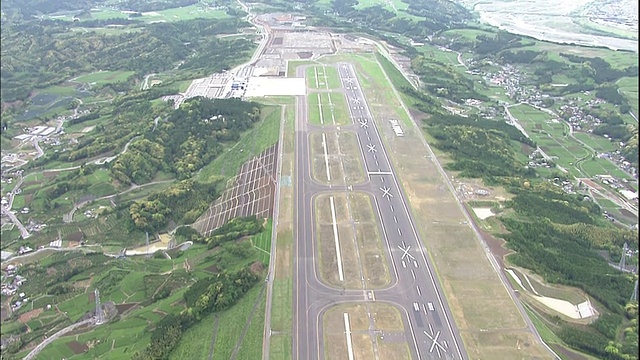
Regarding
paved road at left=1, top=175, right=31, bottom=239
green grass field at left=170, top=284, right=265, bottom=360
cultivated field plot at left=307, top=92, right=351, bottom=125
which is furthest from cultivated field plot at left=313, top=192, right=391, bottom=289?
paved road at left=1, top=175, right=31, bottom=239

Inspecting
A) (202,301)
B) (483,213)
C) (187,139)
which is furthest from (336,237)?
(187,139)

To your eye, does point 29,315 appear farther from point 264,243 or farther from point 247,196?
point 247,196

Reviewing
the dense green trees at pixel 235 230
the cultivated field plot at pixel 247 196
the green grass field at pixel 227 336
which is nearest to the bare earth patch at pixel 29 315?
the green grass field at pixel 227 336

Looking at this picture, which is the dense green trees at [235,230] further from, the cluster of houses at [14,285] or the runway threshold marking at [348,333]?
the cluster of houses at [14,285]

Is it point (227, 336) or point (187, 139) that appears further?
point (187, 139)

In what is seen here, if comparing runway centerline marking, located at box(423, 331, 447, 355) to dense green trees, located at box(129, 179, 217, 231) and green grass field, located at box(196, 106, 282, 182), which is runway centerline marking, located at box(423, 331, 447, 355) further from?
green grass field, located at box(196, 106, 282, 182)

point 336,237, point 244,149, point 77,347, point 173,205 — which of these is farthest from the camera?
point 244,149
